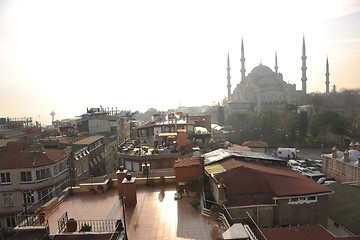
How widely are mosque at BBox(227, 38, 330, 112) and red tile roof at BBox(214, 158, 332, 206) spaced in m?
69.2

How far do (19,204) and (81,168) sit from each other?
5.41m

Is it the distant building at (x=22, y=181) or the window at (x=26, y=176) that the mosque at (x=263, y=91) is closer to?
the distant building at (x=22, y=181)

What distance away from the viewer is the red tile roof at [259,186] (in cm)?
964

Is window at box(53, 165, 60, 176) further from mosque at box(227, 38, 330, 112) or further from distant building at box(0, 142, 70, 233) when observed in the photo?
mosque at box(227, 38, 330, 112)

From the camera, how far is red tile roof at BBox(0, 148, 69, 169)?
17453 mm

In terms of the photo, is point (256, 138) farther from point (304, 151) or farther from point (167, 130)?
point (167, 130)

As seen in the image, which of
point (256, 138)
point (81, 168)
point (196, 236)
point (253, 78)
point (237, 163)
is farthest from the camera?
point (253, 78)

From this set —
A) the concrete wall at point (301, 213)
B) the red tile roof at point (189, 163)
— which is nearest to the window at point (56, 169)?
the red tile roof at point (189, 163)

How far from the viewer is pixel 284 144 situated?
151 feet

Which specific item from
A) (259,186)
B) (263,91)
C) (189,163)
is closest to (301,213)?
(259,186)

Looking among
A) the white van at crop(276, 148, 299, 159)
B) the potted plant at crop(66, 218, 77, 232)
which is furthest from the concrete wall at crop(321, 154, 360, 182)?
the potted plant at crop(66, 218, 77, 232)

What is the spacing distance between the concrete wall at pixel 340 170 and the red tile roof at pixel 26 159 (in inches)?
1080

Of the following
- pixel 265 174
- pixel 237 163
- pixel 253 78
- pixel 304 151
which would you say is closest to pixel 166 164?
pixel 237 163

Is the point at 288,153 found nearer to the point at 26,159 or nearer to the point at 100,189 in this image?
the point at 100,189
